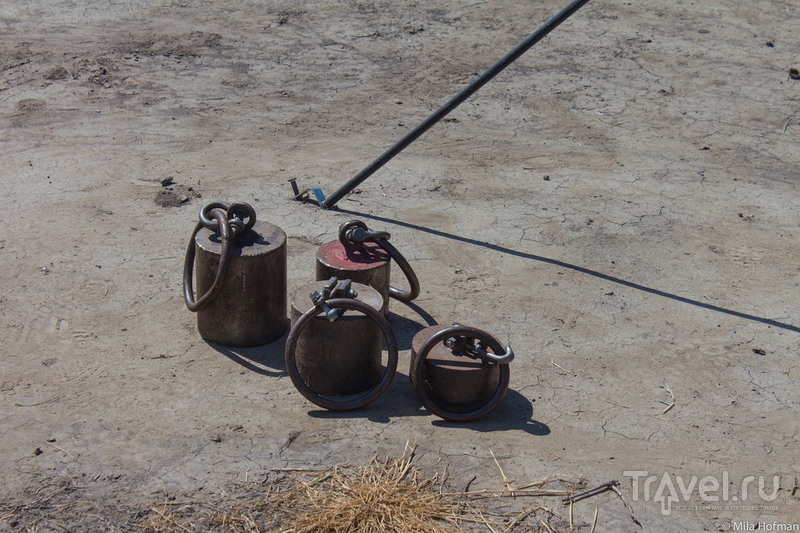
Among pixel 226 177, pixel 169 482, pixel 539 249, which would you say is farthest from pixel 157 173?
pixel 169 482

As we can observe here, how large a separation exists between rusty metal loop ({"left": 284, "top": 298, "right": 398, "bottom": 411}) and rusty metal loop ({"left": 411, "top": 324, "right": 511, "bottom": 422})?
15 centimetres

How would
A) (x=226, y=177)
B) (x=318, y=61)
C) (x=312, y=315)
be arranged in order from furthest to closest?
(x=318, y=61)
(x=226, y=177)
(x=312, y=315)

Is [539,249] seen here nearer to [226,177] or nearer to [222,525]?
[226,177]

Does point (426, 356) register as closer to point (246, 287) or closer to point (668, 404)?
point (246, 287)

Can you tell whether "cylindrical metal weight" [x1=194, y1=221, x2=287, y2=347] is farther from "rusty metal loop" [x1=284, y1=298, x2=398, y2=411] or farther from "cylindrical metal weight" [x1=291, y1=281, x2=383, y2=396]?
"rusty metal loop" [x1=284, y1=298, x2=398, y2=411]

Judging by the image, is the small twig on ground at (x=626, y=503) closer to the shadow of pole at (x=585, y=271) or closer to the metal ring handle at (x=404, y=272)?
the metal ring handle at (x=404, y=272)

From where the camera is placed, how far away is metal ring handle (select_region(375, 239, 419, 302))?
207 inches

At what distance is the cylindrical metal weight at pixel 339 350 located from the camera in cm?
445

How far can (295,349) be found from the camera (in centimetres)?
447

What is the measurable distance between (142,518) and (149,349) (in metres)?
1.56

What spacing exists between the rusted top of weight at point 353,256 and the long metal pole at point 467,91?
1291mm

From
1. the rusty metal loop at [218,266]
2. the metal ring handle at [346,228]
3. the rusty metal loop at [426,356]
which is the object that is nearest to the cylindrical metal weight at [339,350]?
the rusty metal loop at [426,356]

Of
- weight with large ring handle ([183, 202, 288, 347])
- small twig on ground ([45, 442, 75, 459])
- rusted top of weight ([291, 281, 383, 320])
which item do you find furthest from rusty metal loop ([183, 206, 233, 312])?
→ small twig on ground ([45, 442, 75, 459])

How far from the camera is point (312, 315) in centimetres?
435
